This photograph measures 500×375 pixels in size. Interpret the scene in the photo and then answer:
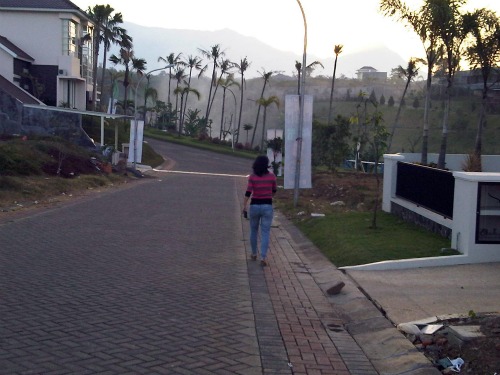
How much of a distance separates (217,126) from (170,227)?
302ft

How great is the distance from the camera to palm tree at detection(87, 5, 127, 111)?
57062mm

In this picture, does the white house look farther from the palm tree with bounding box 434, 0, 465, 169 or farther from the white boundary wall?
the white boundary wall

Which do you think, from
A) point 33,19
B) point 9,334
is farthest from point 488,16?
point 33,19

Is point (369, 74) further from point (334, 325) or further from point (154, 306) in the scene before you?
point (154, 306)

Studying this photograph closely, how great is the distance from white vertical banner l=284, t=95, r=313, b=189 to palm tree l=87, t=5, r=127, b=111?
3617cm

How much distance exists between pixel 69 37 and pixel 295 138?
96.7 feet

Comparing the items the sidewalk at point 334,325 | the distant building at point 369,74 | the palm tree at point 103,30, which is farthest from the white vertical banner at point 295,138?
the distant building at point 369,74

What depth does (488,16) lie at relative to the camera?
2280cm

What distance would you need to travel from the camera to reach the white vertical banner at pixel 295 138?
22.7m

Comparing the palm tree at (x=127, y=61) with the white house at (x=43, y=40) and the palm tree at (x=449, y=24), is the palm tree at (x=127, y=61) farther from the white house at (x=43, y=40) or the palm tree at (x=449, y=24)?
the palm tree at (x=449, y=24)

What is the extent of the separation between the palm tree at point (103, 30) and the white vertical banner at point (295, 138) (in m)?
36.2

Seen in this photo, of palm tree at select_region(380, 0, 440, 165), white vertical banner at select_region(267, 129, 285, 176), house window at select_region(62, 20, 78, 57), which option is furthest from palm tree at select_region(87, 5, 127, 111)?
palm tree at select_region(380, 0, 440, 165)

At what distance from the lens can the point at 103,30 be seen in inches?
2372

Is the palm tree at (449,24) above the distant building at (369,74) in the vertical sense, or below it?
below
